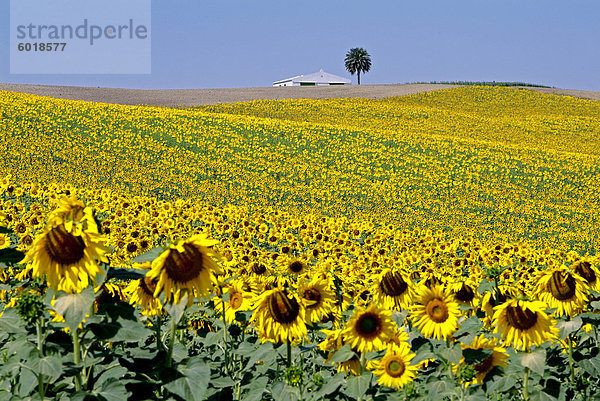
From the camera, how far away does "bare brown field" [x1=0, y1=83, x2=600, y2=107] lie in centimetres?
5365

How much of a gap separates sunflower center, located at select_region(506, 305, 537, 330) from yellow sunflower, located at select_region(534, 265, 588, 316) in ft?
2.68

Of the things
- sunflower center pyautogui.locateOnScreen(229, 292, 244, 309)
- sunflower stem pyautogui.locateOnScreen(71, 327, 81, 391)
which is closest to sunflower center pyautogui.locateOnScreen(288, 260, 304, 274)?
sunflower center pyautogui.locateOnScreen(229, 292, 244, 309)

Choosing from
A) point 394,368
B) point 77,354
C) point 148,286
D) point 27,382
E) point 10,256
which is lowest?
point 394,368

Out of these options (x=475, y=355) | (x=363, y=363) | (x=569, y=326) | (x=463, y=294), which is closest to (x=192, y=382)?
(x=363, y=363)

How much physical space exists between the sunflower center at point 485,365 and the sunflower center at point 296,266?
2.14 metres

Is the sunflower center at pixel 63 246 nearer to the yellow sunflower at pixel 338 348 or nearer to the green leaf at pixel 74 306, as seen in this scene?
the green leaf at pixel 74 306

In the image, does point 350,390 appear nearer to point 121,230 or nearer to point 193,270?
point 193,270

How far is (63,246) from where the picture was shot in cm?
257

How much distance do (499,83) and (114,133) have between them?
201 feet

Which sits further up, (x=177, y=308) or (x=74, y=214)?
(x=74, y=214)

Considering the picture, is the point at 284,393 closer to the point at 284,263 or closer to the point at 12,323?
the point at 12,323

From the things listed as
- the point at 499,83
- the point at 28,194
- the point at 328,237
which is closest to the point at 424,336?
the point at 328,237

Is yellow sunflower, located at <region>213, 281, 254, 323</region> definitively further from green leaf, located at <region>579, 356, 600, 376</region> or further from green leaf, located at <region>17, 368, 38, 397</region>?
green leaf, located at <region>579, 356, 600, 376</region>

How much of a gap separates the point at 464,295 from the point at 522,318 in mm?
1060
